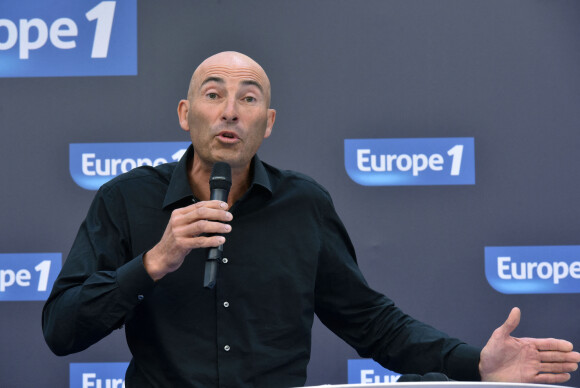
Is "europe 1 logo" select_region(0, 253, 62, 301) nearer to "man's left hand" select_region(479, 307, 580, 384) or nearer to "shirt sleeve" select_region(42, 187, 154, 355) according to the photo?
"shirt sleeve" select_region(42, 187, 154, 355)

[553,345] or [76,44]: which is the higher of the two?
[76,44]

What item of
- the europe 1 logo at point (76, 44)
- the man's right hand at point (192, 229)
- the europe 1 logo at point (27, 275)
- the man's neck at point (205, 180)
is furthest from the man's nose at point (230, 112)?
the europe 1 logo at point (27, 275)

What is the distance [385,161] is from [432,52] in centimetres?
47

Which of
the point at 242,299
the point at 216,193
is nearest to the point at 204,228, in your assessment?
the point at 216,193

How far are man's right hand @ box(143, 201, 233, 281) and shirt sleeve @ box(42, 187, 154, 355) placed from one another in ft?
0.30

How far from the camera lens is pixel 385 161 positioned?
8.76 ft

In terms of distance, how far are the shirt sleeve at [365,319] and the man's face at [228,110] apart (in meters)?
0.34

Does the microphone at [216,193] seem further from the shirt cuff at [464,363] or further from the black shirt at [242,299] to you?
the shirt cuff at [464,363]

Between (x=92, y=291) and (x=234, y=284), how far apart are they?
37cm

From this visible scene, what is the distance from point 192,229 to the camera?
1.30 m

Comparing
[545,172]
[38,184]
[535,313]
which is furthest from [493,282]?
[38,184]

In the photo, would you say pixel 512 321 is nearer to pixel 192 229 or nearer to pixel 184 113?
pixel 192 229

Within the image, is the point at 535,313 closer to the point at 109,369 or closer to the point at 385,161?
the point at 385,161

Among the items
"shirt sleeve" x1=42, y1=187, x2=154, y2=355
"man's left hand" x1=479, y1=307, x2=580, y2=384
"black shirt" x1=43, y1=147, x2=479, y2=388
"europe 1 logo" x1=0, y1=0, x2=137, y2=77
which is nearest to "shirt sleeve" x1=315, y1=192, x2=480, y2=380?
"black shirt" x1=43, y1=147, x2=479, y2=388
